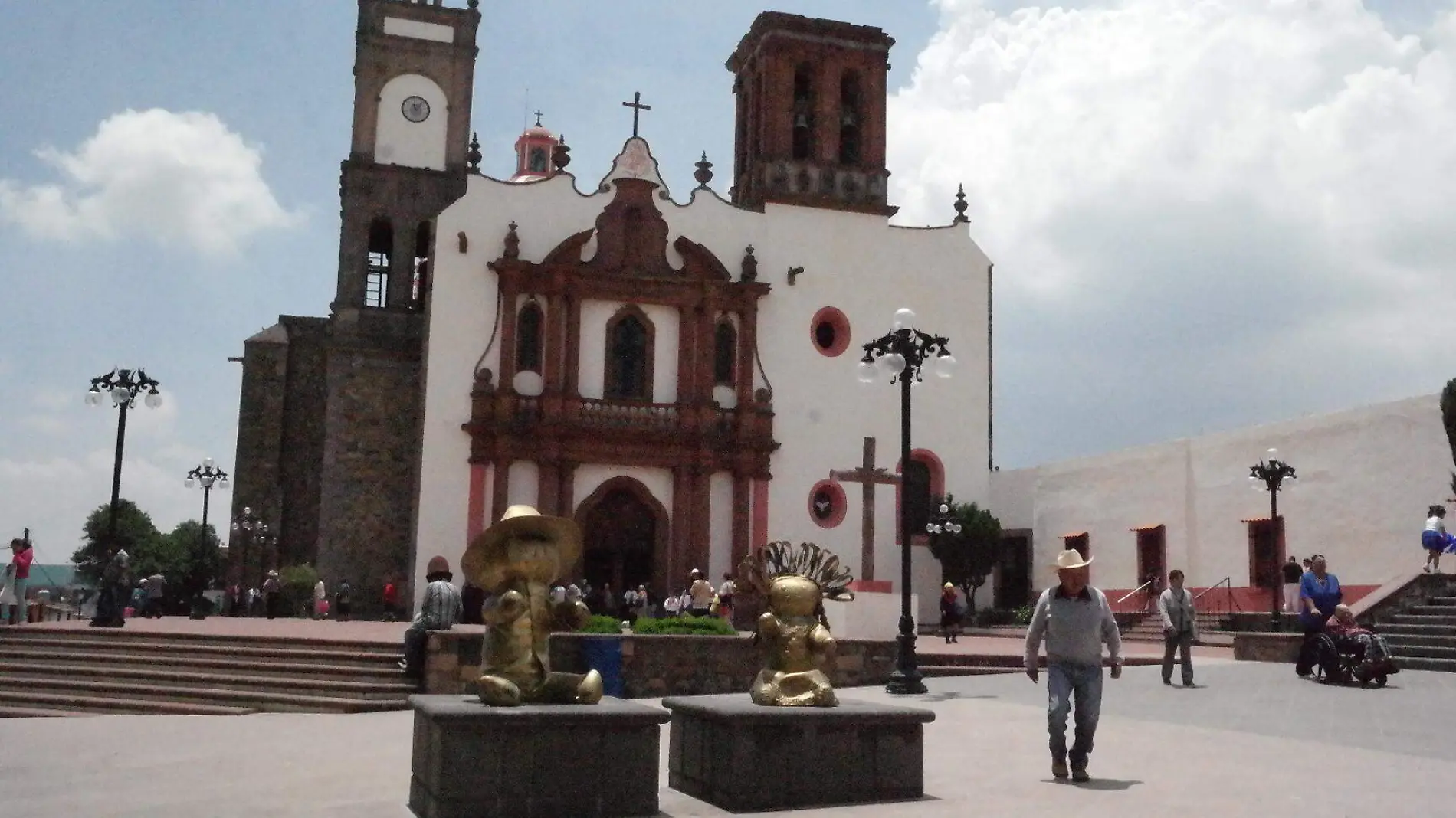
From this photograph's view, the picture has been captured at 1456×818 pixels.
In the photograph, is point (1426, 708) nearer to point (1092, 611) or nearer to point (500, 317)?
point (1092, 611)

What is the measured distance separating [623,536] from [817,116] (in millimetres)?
11679

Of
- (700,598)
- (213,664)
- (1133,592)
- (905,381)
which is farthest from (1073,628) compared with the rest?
(1133,592)

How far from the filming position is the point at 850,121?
3322 centimetres

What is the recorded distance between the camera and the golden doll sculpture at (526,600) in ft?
22.8

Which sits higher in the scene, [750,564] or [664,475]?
[664,475]

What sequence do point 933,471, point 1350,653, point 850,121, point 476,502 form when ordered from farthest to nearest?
point 850,121 → point 933,471 → point 476,502 → point 1350,653

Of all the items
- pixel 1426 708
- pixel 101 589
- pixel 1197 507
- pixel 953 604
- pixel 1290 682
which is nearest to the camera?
pixel 1426 708

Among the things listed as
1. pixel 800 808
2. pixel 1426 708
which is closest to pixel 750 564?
pixel 800 808

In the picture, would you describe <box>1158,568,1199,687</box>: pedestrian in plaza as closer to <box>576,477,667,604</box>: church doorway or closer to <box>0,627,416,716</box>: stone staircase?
<box>0,627,416,716</box>: stone staircase

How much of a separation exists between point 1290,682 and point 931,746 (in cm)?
717

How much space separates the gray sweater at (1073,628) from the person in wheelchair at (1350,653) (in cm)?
763

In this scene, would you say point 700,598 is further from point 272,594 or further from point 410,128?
point 410,128

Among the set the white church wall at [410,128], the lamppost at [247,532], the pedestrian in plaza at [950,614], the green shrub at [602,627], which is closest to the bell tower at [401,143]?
the white church wall at [410,128]

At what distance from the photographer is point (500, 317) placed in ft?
95.0
